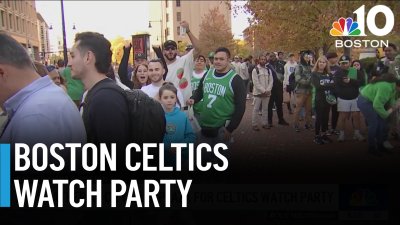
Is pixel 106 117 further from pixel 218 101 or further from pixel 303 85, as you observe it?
pixel 303 85

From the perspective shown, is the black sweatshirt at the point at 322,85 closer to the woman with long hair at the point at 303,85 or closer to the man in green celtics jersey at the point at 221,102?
the woman with long hair at the point at 303,85

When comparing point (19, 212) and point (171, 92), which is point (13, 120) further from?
point (171, 92)

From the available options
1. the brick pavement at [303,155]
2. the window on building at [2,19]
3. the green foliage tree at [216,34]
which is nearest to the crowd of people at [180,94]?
the brick pavement at [303,155]

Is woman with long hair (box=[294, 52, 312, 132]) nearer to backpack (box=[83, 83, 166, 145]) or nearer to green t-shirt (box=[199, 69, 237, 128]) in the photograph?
green t-shirt (box=[199, 69, 237, 128])

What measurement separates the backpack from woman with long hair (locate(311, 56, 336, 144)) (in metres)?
5.26

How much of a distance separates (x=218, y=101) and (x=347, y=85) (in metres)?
3.82

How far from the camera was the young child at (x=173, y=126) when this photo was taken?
3335 mm

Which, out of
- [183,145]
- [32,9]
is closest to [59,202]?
[183,145]

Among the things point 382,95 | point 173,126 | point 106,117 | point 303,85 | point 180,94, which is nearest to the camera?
point 106,117

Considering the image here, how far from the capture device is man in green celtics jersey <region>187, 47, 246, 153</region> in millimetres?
4000

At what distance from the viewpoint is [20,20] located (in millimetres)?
47875

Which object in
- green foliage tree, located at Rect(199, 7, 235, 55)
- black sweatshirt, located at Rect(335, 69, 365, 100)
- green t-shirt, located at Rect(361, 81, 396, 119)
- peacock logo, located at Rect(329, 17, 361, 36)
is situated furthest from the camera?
green foliage tree, located at Rect(199, 7, 235, 55)

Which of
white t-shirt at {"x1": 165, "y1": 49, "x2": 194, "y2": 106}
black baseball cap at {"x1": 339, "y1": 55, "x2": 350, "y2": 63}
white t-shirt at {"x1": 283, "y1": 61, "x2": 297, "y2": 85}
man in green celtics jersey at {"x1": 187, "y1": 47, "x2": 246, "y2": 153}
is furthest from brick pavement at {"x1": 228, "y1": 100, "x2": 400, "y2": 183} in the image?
white t-shirt at {"x1": 283, "y1": 61, "x2": 297, "y2": 85}

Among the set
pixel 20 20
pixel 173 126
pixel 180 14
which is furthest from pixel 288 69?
pixel 180 14
